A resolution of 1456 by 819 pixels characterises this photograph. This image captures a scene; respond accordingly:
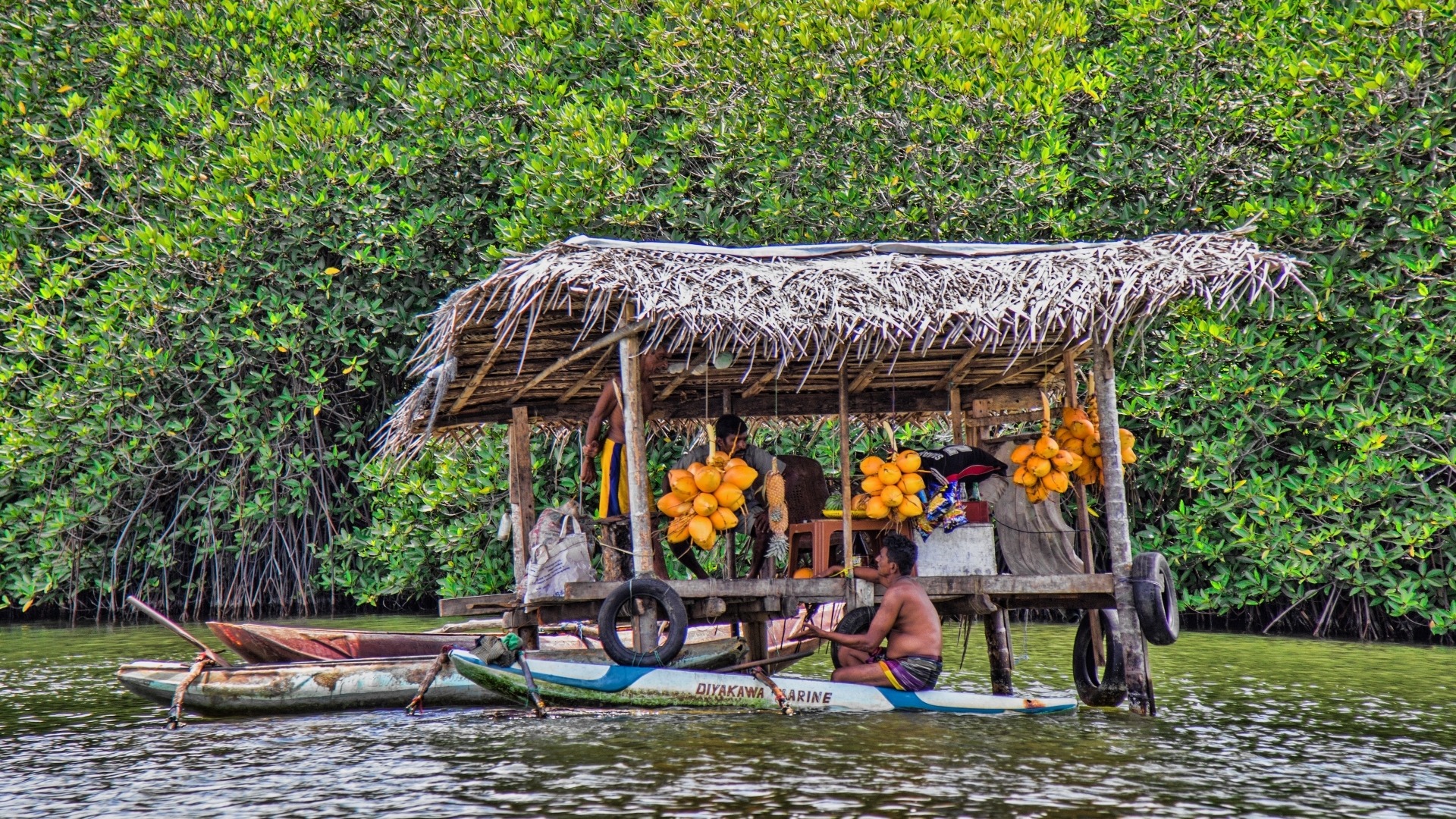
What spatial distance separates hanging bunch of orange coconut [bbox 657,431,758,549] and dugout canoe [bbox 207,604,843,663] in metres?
1.71

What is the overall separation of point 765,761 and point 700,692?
3.89 ft

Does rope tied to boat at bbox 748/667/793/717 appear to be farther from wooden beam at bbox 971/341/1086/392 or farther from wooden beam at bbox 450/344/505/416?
wooden beam at bbox 971/341/1086/392

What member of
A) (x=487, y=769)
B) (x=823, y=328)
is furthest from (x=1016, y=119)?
(x=487, y=769)

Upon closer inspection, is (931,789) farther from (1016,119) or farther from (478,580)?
(478,580)

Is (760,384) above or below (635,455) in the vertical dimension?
above

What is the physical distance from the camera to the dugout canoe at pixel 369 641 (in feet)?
26.9

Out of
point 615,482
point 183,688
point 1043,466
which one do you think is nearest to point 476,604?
point 615,482

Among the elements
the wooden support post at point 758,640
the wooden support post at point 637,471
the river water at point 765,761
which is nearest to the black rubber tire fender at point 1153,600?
the river water at point 765,761

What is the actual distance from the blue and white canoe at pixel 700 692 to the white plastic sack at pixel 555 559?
40cm

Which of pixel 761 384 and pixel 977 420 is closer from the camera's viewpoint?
pixel 761 384

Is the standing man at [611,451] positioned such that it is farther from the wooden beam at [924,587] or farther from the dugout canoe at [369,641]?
the dugout canoe at [369,641]

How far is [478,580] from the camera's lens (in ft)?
43.8

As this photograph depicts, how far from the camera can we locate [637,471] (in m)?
7.02

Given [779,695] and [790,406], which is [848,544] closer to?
[779,695]
